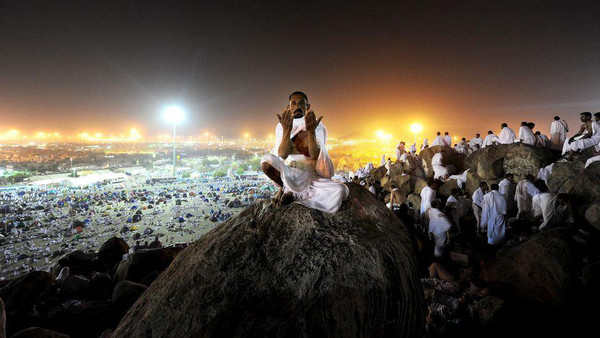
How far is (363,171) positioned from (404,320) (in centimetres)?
2459

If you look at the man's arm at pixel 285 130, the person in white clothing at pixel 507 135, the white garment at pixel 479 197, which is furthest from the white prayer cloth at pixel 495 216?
the person in white clothing at pixel 507 135

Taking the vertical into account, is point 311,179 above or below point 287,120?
below

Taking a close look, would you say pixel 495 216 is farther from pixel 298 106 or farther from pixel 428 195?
pixel 298 106

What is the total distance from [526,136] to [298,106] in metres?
17.8

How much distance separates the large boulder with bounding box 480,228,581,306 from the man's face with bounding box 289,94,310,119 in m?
5.89

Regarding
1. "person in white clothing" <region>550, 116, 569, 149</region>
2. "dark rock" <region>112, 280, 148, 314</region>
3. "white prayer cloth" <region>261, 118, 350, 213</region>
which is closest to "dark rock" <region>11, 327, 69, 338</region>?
"dark rock" <region>112, 280, 148, 314</region>

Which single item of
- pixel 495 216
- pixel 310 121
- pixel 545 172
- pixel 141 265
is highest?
pixel 310 121

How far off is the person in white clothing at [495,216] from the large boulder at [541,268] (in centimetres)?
300

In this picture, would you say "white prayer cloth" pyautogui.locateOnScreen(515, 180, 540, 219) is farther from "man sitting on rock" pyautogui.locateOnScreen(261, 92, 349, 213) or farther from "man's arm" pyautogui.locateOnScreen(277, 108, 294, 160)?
"man's arm" pyautogui.locateOnScreen(277, 108, 294, 160)

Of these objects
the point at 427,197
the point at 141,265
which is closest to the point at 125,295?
the point at 141,265

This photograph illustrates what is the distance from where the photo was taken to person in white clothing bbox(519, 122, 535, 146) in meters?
15.6

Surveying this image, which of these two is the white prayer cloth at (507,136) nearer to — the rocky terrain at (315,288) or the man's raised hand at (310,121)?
the rocky terrain at (315,288)

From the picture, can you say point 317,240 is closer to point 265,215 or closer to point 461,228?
point 265,215

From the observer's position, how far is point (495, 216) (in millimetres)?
9125
